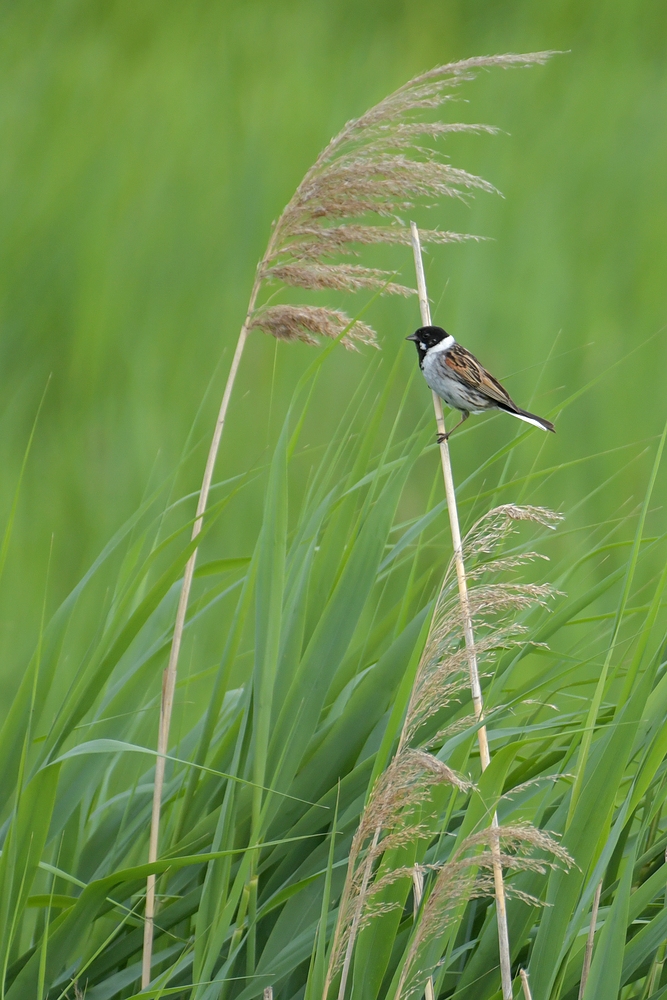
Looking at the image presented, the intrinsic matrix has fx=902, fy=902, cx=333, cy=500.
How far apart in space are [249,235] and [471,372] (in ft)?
12.8

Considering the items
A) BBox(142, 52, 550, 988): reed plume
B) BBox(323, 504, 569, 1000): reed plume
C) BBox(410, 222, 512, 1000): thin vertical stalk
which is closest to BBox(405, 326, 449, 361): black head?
BBox(142, 52, 550, 988): reed plume

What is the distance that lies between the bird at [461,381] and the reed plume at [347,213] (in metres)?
0.29

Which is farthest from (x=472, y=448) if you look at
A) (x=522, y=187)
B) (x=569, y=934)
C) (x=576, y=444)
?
(x=569, y=934)

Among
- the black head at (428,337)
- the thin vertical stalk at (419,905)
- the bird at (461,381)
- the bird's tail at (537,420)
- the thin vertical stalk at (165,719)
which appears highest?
the black head at (428,337)

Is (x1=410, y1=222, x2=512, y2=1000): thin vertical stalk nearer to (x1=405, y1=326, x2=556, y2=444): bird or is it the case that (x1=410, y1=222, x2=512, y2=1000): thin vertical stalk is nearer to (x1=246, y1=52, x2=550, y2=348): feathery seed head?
(x1=246, y1=52, x2=550, y2=348): feathery seed head

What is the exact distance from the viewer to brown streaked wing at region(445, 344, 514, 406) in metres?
2.09

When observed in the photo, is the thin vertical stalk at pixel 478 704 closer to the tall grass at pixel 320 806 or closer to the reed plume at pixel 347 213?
the tall grass at pixel 320 806

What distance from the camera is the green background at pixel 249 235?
4.66m

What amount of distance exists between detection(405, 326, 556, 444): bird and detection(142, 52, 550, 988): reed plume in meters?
0.29

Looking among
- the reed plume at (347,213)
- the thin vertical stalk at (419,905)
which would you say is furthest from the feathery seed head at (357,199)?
the thin vertical stalk at (419,905)

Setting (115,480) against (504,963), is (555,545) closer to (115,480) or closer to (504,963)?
(115,480)

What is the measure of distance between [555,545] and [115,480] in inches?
99.6

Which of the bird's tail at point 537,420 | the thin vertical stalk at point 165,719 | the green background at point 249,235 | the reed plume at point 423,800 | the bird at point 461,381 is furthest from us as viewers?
the green background at point 249,235

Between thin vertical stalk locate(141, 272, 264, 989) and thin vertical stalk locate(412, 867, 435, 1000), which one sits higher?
thin vertical stalk locate(141, 272, 264, 989)
